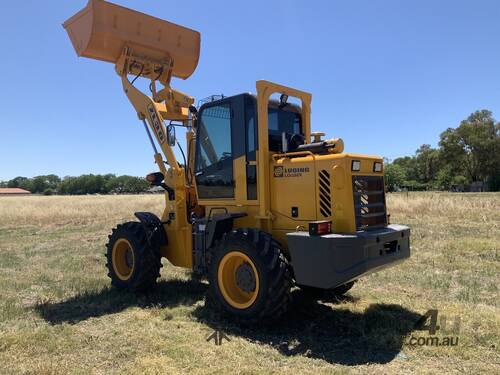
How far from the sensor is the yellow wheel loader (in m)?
5.51

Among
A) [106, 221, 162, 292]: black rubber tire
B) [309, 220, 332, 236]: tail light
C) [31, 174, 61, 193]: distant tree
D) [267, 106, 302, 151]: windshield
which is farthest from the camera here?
[31, 174, 61, 193]: distant tree

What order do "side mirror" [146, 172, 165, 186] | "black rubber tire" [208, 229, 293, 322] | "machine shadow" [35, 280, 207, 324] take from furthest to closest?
"side mirror" [146, 172, 165, 186]
"machine shadow" [35, 280, 207, 324]
"black rubber tire" [208, 229, 293, 322]

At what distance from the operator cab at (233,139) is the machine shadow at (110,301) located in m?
1.78

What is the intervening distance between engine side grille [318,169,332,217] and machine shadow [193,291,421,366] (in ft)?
4.95

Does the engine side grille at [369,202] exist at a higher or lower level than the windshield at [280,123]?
lower

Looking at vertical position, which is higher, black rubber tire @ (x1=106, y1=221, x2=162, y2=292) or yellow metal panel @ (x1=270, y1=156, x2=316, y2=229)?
yellow metal panel @ (x1=270, y1=156, x2=316, y2=229)

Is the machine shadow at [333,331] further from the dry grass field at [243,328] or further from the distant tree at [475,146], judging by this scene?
the distant tree at [475,146]

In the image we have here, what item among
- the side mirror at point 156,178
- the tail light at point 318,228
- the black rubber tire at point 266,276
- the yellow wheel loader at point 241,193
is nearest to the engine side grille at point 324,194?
the yellow wheel loader at point 241,193

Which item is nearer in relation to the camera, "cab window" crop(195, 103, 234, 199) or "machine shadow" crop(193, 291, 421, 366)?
"machine shadow" crop(193, 291, 421, 366)

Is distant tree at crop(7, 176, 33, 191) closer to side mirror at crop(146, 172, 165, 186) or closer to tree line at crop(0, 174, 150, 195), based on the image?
tree line at crop(0, 174, 150, 195)

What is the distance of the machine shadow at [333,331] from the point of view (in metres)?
4.99

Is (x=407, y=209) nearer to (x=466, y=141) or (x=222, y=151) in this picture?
(x=222, y=151)

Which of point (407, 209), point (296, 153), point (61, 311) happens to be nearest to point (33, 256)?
point (61, 311)

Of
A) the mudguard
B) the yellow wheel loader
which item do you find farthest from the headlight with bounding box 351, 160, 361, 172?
the mudguard
